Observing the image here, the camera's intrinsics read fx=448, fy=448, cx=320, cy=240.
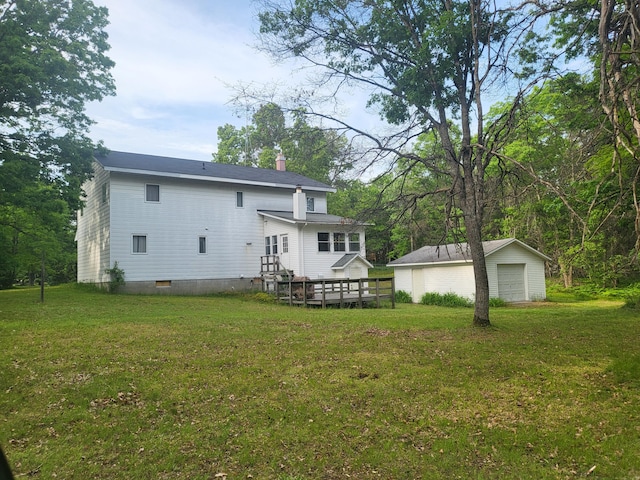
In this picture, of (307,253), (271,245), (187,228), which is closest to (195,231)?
(187,228)

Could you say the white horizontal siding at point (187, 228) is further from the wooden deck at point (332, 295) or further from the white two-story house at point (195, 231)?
the wooden deck at point (332, 295)

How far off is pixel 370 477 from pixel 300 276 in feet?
61.7

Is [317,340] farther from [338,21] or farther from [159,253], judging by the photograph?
[159,253]

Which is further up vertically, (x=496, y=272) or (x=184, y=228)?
(x=184, y=228)

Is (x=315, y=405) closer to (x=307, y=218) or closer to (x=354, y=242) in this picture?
(x=307, y=218)

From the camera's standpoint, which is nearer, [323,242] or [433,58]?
[433,58]

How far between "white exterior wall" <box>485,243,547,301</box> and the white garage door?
230 mm

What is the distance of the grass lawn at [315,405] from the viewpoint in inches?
175

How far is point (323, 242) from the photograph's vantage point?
2434 centimetres

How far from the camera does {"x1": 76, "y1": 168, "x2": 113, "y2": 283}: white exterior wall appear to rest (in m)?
22.0

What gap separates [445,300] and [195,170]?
48.6 ft

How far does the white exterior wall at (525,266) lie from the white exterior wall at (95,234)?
18374 millimetres

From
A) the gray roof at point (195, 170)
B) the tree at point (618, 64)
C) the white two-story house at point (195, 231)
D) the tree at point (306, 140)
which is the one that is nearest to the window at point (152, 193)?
the white two-story house at point (195, 231)

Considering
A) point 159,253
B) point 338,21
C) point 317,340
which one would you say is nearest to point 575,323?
point 317,340
